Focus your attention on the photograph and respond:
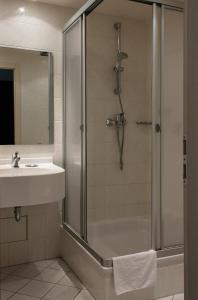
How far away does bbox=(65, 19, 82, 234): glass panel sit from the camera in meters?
2.39

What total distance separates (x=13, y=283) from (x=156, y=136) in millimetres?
1462

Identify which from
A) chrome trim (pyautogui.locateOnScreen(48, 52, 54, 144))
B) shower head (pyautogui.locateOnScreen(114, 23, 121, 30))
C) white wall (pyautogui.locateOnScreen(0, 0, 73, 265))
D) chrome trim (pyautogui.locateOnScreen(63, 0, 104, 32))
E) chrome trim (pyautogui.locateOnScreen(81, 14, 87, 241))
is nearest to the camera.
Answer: chrome trim (pyautogui.locateOnScreen(63, 0, 104, 32))

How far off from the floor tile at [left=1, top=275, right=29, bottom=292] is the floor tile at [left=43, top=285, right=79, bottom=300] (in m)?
0.24

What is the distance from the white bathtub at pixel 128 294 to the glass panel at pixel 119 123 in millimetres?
441

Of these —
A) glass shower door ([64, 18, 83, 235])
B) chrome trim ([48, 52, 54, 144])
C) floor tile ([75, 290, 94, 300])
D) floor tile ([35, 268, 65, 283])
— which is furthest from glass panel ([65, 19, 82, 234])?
floor tile ([75, 290, 94, 300])

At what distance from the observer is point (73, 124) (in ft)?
8.19

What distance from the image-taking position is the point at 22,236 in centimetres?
255

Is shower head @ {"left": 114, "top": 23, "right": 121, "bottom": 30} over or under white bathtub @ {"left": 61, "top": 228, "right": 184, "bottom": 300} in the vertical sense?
over

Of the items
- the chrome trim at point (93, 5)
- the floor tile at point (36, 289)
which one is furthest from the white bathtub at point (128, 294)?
the chrome trim at point (93, 5)

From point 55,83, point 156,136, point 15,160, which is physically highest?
point 55,83

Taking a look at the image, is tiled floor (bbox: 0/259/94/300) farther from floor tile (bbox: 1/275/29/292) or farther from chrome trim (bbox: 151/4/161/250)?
chrome trim (bbox: 151/4/161/250)

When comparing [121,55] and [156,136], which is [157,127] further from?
[121,55]

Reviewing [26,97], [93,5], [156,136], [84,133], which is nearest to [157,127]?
[156,136]

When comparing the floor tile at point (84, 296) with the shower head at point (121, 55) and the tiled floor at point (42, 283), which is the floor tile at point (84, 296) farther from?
the shower head at point (121, 55)
